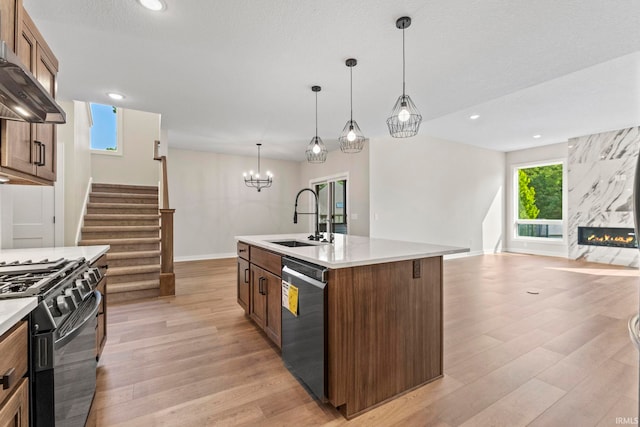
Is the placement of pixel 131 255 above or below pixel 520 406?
above

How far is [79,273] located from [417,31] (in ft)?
9.38

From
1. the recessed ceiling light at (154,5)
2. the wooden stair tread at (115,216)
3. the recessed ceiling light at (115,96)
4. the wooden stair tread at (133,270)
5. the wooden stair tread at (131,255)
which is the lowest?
the wooden stair tread at (133,270)

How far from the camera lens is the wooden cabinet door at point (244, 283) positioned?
9.82ft

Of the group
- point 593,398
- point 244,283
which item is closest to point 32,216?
point 244,283

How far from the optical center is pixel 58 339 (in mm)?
1064

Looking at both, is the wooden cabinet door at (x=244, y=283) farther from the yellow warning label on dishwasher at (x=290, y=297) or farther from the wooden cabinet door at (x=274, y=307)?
the yellow warning label on dishwasher at (x=290, y=297)

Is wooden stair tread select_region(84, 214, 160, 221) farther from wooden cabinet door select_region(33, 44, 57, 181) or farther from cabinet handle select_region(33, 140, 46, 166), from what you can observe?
cabinet handle select_region(33, 140, 46, 166)

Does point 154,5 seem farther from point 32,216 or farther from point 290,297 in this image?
point 32,216

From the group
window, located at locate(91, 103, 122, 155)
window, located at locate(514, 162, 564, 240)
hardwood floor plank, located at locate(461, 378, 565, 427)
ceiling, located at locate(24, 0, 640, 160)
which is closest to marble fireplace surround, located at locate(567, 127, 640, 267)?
window, located at locate(514, 162, 564, 240)

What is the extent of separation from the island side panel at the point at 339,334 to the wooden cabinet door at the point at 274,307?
2.31 ft

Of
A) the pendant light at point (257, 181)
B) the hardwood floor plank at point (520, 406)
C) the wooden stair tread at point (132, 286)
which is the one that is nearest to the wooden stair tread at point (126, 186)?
the pendant light at point (257, 181)

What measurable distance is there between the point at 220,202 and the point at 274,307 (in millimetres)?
5470

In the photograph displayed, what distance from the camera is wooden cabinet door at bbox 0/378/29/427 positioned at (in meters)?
0.82

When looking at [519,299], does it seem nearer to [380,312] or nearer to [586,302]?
[586,302]
